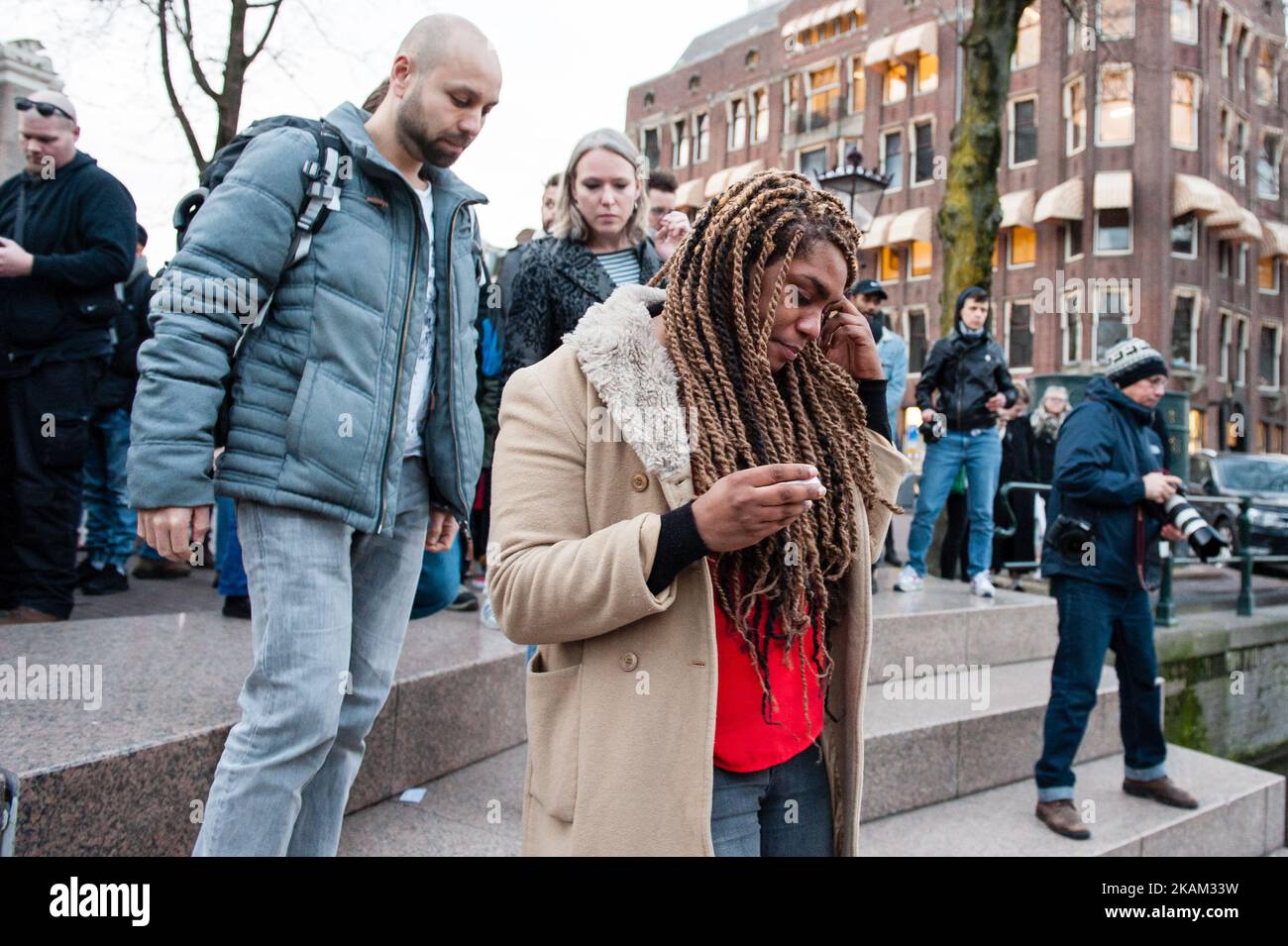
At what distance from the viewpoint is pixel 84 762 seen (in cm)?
224

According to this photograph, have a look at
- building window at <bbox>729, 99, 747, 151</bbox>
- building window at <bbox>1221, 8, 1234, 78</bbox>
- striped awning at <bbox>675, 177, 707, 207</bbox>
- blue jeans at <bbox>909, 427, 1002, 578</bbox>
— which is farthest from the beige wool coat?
building window at <bbox>729, 99, 747, 151</bbox>

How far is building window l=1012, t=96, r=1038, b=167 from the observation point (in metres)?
30.6

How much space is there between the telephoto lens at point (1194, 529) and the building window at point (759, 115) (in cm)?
3701

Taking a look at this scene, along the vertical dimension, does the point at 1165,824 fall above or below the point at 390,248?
below

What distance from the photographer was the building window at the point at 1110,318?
28.1 meters

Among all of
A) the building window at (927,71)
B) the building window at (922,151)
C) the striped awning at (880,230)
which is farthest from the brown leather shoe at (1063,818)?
the building window at (927,71)

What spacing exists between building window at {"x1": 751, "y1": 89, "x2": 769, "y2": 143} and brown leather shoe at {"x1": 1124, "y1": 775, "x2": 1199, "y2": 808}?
3716cm

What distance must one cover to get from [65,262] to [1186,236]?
106ft

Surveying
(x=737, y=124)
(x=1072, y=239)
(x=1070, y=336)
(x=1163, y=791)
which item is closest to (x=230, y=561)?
(x=1163, y=791)

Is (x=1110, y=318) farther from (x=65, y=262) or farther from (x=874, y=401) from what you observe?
(x=874, y=401)

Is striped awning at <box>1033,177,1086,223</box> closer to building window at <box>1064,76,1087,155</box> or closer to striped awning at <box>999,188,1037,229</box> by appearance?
striped awning at <box>999,188,1037,229</box>

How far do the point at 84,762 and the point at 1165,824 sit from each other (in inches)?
173

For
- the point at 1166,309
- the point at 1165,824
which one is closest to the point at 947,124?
the point at 1166,309
